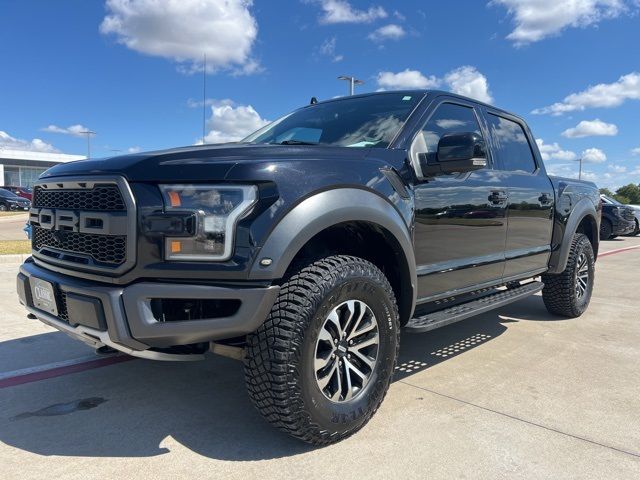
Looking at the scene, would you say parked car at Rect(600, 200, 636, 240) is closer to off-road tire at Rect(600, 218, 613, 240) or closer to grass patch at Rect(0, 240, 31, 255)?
off-road tire at Rect(600, 218, 613, 240)

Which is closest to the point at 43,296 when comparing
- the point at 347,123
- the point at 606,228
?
the point at 347,123

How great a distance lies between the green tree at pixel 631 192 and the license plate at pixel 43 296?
8083 centimetres

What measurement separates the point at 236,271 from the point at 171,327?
14.6 inches

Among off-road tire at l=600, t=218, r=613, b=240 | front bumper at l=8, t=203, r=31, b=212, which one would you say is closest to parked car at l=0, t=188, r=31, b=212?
front bumper at l=8, t=203, r=31, b=212

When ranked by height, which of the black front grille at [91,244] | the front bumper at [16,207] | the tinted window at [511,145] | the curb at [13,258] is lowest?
the curb at [13,258]

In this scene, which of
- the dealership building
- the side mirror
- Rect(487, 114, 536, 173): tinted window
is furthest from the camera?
the dealership building

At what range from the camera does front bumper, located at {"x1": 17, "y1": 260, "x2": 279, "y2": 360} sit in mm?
2188

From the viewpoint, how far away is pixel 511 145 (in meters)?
4.57

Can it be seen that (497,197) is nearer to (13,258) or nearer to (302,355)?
(302,355)

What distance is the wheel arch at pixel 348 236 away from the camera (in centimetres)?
229

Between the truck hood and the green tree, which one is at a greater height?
the green tree

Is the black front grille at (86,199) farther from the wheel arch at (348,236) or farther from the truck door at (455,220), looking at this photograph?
the truck door at (455,220)

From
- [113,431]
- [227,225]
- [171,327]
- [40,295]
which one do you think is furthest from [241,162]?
[113,431]

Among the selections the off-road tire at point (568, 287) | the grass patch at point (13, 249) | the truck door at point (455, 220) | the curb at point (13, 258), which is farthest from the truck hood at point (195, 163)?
the grass patch at point (13, 249)
